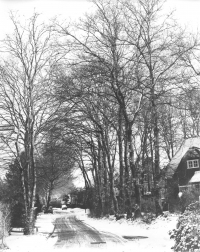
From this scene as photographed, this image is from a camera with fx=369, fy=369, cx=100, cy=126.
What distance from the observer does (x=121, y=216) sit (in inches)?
1059

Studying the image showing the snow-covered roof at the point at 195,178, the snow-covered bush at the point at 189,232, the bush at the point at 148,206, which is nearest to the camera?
the snow-covered bush at the point at 189,232

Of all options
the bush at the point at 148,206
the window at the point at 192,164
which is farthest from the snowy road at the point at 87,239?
the window at the point at 192,164

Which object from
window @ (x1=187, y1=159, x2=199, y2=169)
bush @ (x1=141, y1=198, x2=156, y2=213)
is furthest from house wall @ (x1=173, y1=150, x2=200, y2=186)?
bush @ (x1=141, y1=198, x2=156, y2=213)

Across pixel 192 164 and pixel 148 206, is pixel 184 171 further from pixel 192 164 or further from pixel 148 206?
pixel 148 206

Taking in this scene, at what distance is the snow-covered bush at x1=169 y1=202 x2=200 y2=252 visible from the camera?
880cm

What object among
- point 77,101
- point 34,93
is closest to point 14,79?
point 34,93

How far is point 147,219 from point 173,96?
286 inches

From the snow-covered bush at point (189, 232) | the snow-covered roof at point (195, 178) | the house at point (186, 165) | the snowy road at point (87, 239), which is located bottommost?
the snowy road at point (87, 239)

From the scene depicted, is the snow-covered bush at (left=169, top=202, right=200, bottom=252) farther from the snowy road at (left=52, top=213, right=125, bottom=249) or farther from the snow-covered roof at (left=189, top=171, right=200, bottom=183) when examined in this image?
the snow-covered roof at (left=189, top=171, right=200, bottom=183)

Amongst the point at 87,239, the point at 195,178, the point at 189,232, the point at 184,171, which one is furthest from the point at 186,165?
the point at 189,232

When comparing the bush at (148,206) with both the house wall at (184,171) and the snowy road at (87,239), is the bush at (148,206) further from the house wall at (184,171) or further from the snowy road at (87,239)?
the house wall at (184,171)

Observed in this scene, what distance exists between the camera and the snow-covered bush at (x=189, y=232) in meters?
8.80

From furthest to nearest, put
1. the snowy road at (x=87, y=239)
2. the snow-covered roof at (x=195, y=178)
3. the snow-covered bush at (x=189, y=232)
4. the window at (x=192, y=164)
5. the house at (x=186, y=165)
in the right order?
the window at (x=192, y=164) < the house at (x=186, y=165) < the snow-covered roof at (x=195, y=178) < the snowy road at (x=87, y=239) < the snow-covered bush at (x=189, y=232)

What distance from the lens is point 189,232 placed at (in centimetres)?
948
